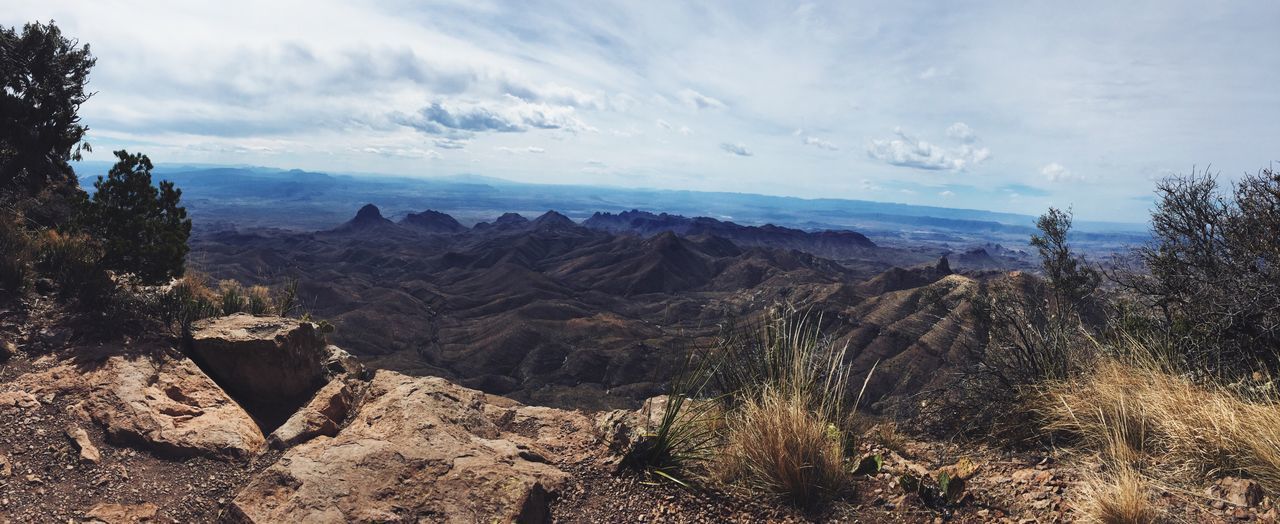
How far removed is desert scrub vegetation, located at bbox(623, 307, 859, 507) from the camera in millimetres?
4160

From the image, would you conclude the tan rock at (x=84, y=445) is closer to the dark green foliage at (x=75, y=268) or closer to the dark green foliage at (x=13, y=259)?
the dark green foliage at (x=75, y=268)

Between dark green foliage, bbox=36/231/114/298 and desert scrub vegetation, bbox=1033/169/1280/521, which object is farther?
dark green foliage, bbox=36/231/114/298

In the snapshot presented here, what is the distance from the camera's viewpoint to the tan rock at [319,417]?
20.8ft

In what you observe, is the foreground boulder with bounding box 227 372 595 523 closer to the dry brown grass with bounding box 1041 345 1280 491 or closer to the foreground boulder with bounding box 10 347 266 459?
the foreground boulder with bounding box 10 347 266 459

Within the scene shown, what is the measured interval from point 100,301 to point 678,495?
794cm

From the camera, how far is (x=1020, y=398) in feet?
17.6

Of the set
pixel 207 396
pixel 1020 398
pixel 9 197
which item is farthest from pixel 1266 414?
pixel 9 197

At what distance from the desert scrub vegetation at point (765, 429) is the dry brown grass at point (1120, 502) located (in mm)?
1489

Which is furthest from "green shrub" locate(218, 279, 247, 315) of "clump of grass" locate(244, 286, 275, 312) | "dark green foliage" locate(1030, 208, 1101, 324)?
"dark green foliage" locate(1030, 208, 1101, 324)

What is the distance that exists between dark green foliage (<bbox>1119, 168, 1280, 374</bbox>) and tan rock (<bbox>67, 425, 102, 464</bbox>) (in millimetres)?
9615

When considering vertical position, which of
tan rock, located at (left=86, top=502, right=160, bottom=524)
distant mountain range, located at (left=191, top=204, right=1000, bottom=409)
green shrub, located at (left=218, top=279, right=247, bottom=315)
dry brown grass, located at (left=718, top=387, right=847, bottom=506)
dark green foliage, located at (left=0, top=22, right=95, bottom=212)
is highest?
dark green foliage, located at (left=0, top=22, right=95, bottom=212)

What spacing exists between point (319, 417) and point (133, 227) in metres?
4.05

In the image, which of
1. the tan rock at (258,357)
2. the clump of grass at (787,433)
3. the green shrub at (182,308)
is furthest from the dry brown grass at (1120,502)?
the green shrub at (182,308)

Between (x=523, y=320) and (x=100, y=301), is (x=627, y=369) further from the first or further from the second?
(x=100, y=301)
